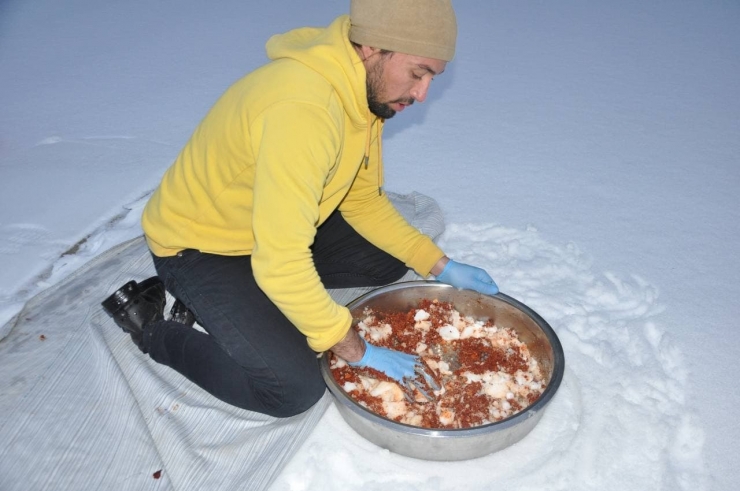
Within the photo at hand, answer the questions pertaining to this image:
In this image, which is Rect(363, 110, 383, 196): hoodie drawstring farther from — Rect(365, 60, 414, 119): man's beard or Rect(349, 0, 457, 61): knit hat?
Rect(349, 0, 457, 61): knit hat

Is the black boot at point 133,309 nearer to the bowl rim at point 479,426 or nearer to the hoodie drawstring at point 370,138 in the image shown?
the bowl rim at point 479,426

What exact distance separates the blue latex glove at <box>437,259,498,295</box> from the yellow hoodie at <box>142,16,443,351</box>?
1.37 ft

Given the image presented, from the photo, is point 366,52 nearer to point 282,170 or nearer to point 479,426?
point 282,170

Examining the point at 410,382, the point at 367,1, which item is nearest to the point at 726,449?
the point at 410,382

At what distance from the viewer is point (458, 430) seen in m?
1.46

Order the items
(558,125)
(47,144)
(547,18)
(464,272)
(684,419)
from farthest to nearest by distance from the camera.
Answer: (547,18)
(558,125)
(47,144)
(464,272)
(684,419)

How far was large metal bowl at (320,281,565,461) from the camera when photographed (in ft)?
4.85

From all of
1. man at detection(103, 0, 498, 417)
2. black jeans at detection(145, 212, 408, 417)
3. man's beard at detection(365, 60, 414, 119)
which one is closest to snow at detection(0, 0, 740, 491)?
black jeans at detection(145, 212, 408, 417)

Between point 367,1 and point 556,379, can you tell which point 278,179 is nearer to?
point 367,1

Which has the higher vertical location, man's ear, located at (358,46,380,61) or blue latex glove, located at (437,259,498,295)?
man's ear, located at (358,46,380,61)

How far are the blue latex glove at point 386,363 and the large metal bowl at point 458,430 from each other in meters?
0.09

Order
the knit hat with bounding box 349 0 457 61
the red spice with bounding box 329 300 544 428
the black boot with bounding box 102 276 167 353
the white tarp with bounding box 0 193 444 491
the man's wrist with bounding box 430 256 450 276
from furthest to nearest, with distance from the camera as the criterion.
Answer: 1. the man's wrist with bounding box 430 256 450 276
2. the black boot with bounding box 102 276 167 353
3. the red spice with bounding box 329 300 544 428
4. the white tarp with bounding box 0 193 444 491
5. the knit hat with bounding box 349 0 457 61

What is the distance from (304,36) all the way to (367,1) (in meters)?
0.24

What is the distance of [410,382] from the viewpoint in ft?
5.43
